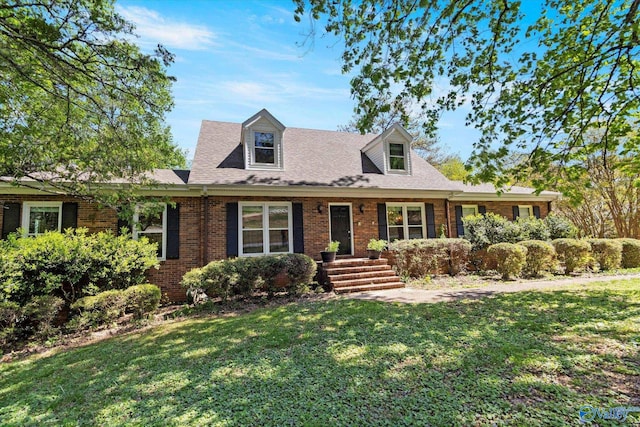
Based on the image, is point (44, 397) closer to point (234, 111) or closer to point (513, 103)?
point (513, 103)

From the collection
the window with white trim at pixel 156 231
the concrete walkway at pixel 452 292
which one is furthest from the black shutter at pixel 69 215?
the concrete walkway at pixel 452 292

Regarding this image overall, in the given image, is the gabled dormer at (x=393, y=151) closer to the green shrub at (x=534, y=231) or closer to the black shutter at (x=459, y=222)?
the black shutter at (x=459, y=222)

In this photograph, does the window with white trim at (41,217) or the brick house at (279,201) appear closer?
the window with white trim at (41,217)

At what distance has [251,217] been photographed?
32.2 ft

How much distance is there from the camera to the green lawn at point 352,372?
107 inches

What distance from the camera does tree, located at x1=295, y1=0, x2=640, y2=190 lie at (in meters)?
5.73

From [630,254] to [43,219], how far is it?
19707 millimetres

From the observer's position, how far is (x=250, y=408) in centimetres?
283

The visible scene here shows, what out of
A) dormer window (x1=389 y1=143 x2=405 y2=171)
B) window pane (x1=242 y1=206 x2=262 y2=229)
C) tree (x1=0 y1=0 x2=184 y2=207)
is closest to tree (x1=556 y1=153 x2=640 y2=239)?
dormer window (x1=389 y1=143 x2=405 y2=171)

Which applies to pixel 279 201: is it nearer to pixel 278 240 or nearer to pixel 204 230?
pixel 278 240

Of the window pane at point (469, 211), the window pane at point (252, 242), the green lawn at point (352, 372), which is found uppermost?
the window pane at point (469, 211)

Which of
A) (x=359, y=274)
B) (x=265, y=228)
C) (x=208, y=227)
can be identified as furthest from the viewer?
(x=265, y=228)

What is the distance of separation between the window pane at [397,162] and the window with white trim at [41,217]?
11.3 m

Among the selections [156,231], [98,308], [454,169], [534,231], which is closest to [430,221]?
[534,231]
